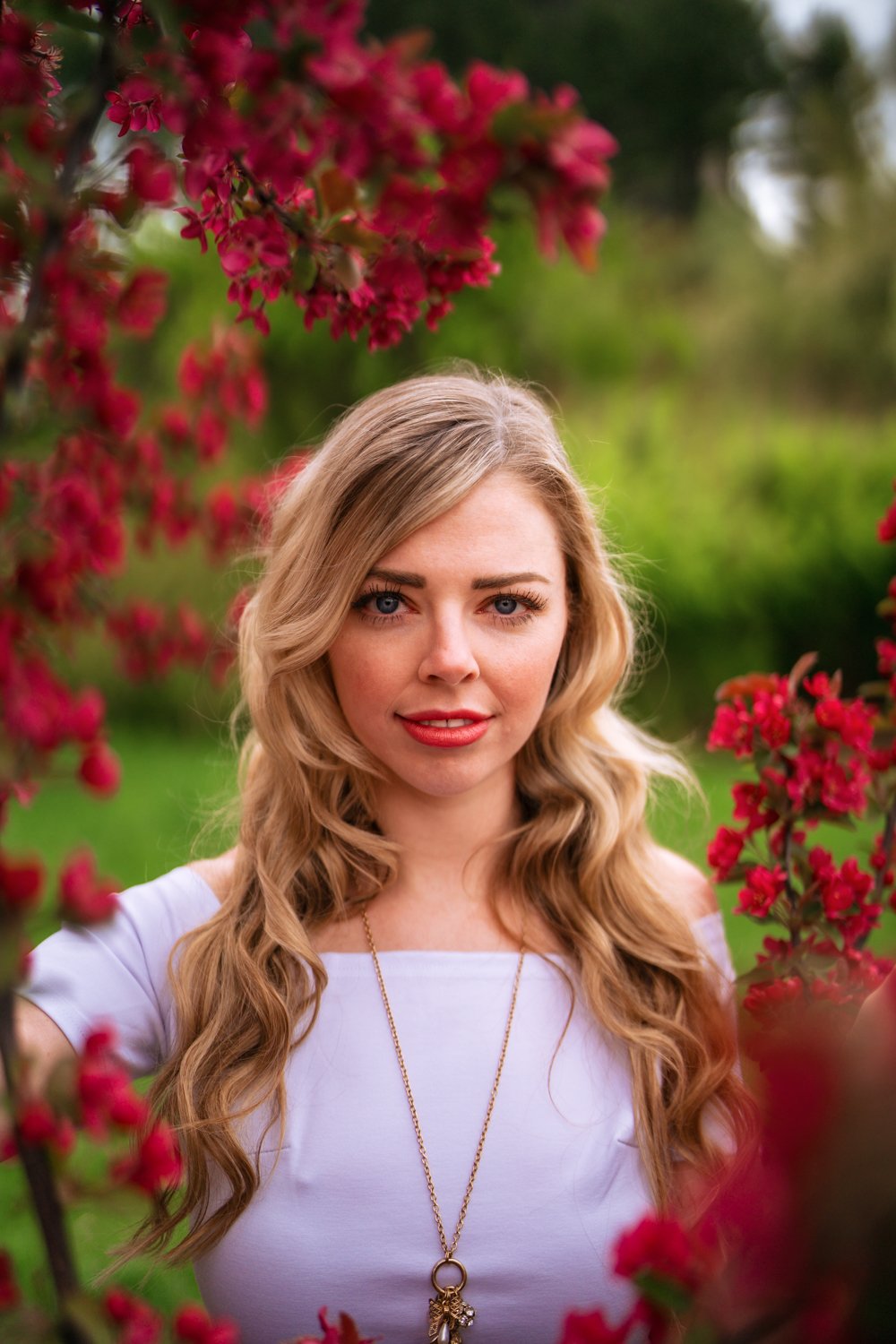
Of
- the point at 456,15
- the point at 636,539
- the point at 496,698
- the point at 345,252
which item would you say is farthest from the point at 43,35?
the point at 456,15

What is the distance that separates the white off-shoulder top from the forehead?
66cm

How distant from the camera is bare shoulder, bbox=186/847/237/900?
7.29 feet

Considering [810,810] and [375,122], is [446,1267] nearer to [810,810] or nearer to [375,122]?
[810,810]

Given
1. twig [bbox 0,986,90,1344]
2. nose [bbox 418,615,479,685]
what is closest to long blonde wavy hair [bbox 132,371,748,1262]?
nose [bbox 418,615,479,685]

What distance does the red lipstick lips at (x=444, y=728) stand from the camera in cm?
196

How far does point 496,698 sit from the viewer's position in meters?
1.99

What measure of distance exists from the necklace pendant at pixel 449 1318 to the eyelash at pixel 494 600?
0.98 meters

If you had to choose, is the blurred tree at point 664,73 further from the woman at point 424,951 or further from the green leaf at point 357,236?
the green leaf at point 357,236

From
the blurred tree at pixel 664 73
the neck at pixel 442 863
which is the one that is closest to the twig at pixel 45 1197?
the neck at pixel 442 863

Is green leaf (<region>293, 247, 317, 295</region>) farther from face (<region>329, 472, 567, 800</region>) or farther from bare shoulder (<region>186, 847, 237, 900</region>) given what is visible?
bare shoulder (<region>186, 847, 237, 900</region>)

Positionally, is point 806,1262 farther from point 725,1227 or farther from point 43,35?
point 43,35

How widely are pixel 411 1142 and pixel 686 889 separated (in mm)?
714

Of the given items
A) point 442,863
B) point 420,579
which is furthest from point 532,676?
point 442,863

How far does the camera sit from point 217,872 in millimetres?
2252
